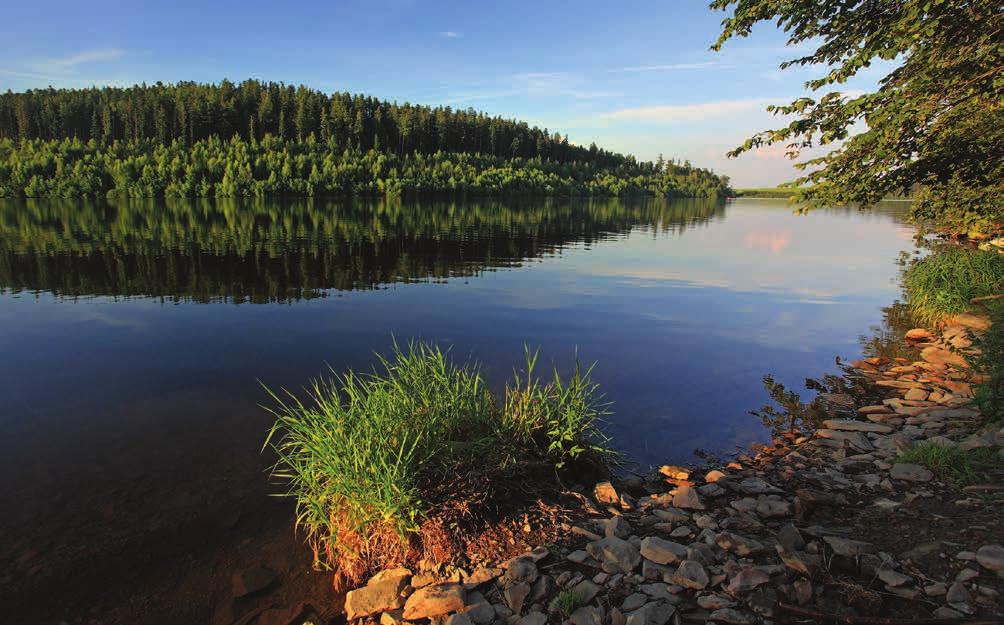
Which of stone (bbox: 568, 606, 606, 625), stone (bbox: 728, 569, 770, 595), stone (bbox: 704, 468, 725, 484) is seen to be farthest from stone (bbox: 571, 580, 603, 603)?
stone (bbox: 704, 468, 725, 484)

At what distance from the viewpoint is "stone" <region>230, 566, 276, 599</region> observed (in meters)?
6.78

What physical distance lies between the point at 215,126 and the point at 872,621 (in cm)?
21878

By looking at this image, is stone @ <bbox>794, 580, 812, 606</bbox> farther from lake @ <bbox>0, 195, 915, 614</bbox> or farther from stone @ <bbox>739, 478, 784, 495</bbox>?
lake @ <bbox>0, 195, 915, 614</bbox>

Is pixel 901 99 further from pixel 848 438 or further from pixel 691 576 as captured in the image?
pixel 691 576

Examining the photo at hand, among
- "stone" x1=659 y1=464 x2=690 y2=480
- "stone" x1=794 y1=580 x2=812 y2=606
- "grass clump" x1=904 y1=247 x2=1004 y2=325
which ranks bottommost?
"stone" x1=659 y1=464 x2=690 y2=480

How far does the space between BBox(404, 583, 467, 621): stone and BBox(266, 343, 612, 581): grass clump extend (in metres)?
0.86

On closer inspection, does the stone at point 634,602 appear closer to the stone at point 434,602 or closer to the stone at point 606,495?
the stone at point 434,602

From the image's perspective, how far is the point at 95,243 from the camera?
41.7 meters

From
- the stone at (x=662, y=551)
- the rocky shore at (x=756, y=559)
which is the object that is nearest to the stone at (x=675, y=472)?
the rocky shore at (x=756, y=559)

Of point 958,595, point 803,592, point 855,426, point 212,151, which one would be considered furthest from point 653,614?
point 212,151

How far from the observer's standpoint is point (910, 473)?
24.7ft

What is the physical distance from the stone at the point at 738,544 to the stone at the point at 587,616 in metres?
1.82

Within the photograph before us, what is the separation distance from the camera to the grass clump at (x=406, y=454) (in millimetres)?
6734

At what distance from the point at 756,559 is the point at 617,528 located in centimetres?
165
